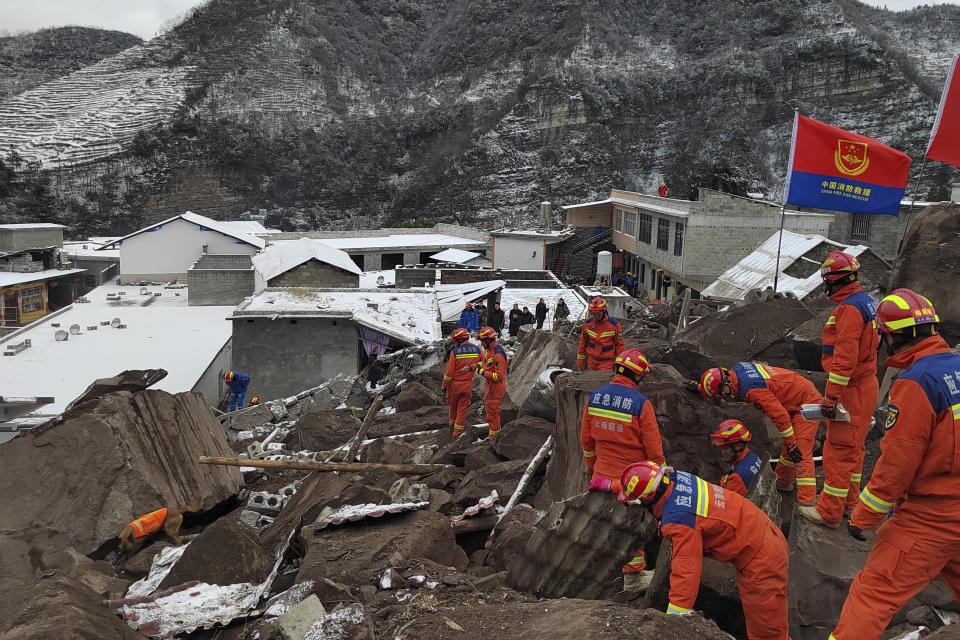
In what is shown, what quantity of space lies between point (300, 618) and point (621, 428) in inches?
99.0

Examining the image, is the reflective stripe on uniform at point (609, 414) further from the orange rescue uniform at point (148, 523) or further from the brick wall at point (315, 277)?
the brick wall at point (315, 277)

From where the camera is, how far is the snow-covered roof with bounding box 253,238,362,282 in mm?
21969

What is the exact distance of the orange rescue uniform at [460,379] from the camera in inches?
356

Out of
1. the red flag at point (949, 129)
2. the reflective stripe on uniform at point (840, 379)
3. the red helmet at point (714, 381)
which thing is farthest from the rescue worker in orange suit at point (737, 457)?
the red flag at point (949, 129)

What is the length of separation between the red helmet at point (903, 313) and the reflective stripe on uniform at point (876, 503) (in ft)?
2.86

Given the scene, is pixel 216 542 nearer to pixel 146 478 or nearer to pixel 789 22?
pixel 146 478

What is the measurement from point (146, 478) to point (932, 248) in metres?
8.42

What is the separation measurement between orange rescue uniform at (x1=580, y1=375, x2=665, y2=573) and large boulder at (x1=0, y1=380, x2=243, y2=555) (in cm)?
382

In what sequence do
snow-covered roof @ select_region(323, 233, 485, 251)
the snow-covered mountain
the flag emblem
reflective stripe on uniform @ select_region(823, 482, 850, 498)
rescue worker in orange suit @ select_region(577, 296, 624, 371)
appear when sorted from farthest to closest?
the snow-covered mountain, snow-covered roof @ select_region(323, 233, 485, 251), the flag emblem, rescue worker in orange suit @ select_region(577, 296, 624, 371), reflective stripe on uniform @ select_region(823, 482, 850, 498)

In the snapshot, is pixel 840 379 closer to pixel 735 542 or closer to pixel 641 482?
pixel 735 542

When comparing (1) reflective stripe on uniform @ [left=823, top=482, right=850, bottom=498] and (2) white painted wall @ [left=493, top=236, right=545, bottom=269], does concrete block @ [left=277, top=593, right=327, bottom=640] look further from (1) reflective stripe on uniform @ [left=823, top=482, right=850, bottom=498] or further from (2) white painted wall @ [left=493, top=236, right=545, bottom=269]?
(2) white painted wall @ [left=493, top=236, right=545, bottom=269]

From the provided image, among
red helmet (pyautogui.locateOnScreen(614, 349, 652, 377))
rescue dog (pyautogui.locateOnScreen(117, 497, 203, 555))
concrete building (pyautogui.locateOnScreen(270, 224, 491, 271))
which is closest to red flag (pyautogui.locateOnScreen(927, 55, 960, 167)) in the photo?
red helmet (pyautogui.locateOnScreen(614, 349, 652, 377))

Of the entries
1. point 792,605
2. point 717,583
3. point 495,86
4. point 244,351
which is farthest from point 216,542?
point 495,86

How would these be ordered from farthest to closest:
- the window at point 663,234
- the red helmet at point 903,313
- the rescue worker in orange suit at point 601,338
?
the window at point 663,234, the rescue worker in orange suit at point 601,338, the red helmet at point 903,313
